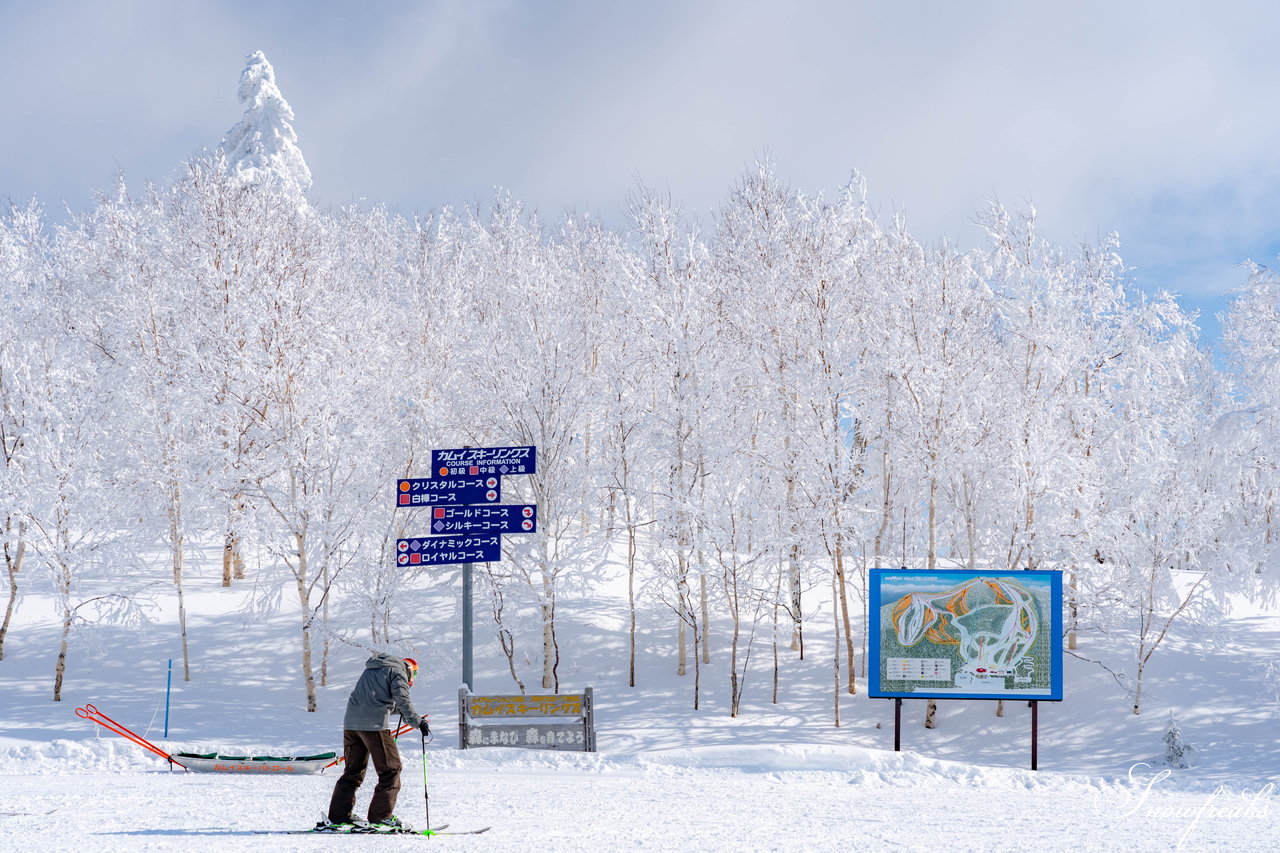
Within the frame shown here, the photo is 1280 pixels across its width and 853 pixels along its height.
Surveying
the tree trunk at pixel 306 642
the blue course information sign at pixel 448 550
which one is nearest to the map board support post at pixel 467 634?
the blue course information sign at pixel 448 550

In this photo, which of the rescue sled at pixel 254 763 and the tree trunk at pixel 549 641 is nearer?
the rescue sled at pixel 254 763

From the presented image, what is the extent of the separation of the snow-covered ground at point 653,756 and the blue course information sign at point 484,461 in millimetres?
4540

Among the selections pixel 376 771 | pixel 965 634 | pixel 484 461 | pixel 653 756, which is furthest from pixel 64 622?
pixel 965 634

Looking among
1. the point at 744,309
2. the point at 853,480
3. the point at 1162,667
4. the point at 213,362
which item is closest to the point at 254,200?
the point at 213,362

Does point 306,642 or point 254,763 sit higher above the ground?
point 306,642

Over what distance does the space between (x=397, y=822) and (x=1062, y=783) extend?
27.9ft

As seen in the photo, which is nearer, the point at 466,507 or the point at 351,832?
the point at 351,832

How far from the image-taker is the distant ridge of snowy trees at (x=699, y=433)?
16.5 metres

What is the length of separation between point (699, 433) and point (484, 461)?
4859mm

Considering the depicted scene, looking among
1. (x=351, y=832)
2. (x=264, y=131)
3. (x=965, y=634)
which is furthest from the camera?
(x=264, y=131)

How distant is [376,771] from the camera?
722cm

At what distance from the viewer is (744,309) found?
60.0ft

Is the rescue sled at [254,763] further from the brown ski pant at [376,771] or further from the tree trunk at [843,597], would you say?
the tree trunk at [843,597]

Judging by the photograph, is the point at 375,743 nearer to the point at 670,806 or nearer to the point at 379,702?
the point at 379,702
